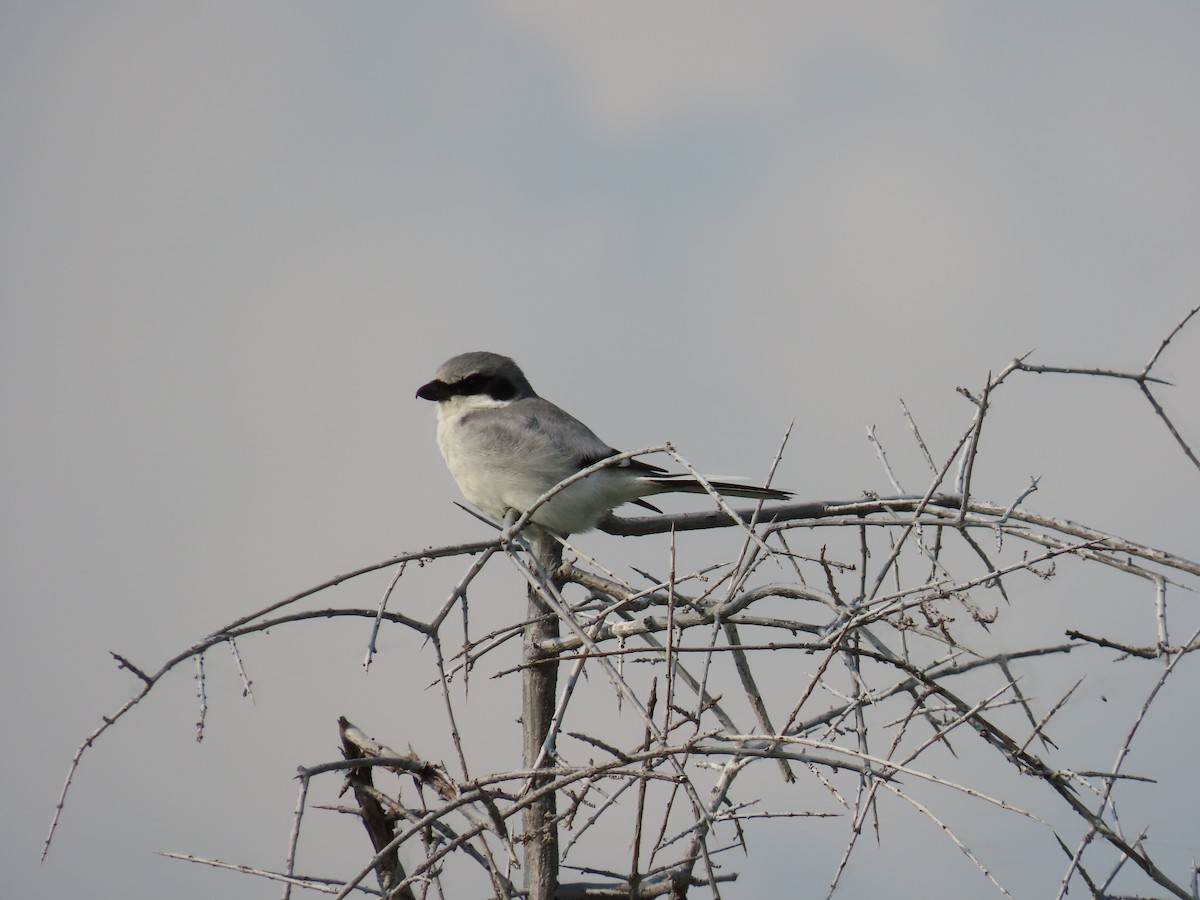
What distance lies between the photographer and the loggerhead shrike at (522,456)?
4375 mm

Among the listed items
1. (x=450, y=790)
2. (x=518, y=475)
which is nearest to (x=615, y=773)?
(x=450, y=790)

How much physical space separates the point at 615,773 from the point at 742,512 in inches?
41.6

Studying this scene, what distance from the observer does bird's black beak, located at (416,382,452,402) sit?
16.3ft

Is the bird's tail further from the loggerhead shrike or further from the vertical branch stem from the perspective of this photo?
the vertical branch stem

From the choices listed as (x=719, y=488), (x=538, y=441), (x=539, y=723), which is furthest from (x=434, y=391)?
(x=539, y=723)

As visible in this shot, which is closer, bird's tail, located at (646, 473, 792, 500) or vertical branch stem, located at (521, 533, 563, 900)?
vertical branch stem, located at (521, 533, 563, 900)

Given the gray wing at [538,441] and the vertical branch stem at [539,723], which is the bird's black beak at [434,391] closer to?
the gray wing at [538,441]

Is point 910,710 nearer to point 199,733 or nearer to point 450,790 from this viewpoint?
point 450,790

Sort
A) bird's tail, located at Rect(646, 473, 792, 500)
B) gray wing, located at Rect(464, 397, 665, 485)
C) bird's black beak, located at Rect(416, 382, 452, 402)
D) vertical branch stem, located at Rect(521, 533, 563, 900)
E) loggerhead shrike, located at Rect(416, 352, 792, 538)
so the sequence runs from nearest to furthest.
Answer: vertical branch stem, located at Rect(521, 533, 563, 900)
bird's tail, located at Rect(646, 473, 792, 500)
loggerhead shrike, located at Rect(416, 352, 792, 538)
gray wing, located at Rect(464, 397, 665, 485)
bird's black beak, located at Rect(416, 382, 452, 402)

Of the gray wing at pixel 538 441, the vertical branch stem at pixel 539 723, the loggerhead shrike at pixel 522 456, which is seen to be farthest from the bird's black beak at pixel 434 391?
the vertical branch stem at pixel 539 723

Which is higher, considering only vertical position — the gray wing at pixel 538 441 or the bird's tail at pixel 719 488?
the gray wing at pixel 538 441

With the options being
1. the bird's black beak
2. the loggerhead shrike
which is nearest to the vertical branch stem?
the loggerhead shrike

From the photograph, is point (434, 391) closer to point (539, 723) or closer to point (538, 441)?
point (538, 441)

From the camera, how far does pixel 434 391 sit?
4.98m
